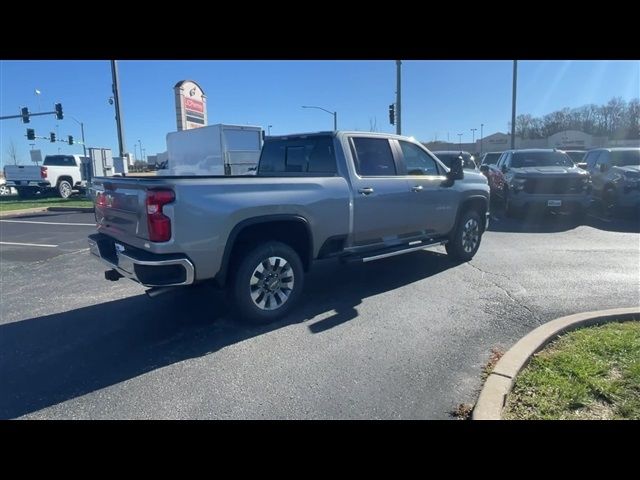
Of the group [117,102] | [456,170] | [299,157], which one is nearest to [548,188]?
[456,170]

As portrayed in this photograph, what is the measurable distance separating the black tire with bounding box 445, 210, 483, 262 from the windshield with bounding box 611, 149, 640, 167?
836 cm

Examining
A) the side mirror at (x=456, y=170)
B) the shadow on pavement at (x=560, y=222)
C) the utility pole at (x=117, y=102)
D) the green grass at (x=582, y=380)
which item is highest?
the utility pole at (x=117, y=102)

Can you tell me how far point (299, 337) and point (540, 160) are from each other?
10.8 meters

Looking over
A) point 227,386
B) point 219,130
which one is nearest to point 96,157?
point 219,130

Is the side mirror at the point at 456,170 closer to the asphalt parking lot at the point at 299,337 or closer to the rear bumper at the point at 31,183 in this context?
the asphalt parking lot at the point at 299,337

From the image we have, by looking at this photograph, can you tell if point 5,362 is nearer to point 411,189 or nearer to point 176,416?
point 176,416

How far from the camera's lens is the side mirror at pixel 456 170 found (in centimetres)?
626

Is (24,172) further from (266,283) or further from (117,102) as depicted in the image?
(266,283)

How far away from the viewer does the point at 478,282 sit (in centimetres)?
589

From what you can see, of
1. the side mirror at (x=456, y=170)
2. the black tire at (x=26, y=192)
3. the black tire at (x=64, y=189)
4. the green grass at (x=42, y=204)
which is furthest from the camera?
the black tire at (x=26, y=192)

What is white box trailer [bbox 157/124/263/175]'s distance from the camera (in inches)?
587

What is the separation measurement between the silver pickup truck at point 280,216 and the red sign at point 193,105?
58.7ft

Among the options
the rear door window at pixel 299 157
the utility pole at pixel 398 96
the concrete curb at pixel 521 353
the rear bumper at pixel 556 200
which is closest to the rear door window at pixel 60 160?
the utility pole at pixel 398 96
